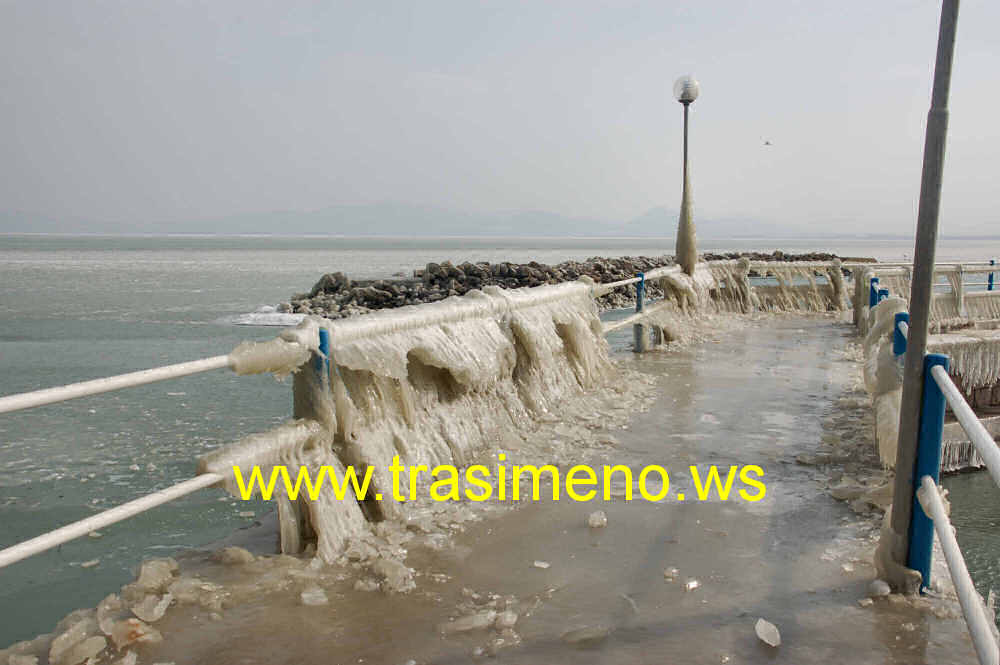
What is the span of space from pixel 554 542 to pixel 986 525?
2.29m

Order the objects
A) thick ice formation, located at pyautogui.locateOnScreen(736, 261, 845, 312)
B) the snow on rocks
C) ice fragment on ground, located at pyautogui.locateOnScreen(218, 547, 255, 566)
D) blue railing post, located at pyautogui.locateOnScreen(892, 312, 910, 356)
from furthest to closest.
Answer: thick ice formation, located at pyautogui.locateOnScreen(736, 261, 845, 312) → blue railing post, located at pyautogui.locateOnScreen(892, 312, 910, 356) → ice fragment on ground, located at pyautogui.locateOnScreen(218, 547, 255, 566) → the snow on rocks

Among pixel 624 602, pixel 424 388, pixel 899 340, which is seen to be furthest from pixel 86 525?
pixel 899 340

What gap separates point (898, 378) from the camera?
133 inches

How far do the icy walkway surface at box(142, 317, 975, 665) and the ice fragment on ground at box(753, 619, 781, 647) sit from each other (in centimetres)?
3

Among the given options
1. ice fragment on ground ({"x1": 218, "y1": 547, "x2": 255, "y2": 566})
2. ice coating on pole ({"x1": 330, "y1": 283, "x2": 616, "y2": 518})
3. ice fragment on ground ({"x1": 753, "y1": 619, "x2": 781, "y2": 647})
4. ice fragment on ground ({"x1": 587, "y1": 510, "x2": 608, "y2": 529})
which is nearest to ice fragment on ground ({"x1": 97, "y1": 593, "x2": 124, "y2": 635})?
ice fragment on ground ({"x1": 218, "y1": 547, "x2": 255, "y2": 566})

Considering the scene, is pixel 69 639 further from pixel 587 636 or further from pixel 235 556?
pixel 587 636

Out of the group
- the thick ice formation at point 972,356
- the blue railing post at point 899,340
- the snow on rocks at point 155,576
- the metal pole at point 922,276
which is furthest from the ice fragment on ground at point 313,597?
the thick ice formation at point 972,356

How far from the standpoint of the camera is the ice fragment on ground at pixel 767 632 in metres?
2.22

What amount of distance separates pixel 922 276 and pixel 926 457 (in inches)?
23.1

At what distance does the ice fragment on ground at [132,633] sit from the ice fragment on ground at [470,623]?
889 mm

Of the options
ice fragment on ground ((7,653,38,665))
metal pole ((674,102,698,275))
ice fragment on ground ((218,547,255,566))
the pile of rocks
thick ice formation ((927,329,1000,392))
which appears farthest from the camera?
the pile of rocks

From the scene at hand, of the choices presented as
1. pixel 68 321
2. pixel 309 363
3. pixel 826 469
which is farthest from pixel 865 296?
pixel 68 321

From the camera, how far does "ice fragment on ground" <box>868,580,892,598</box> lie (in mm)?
2484

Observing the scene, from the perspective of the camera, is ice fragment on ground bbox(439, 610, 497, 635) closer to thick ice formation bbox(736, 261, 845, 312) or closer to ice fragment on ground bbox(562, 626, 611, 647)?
ice fragment on ground bbox(562, 626, 611, 647)
